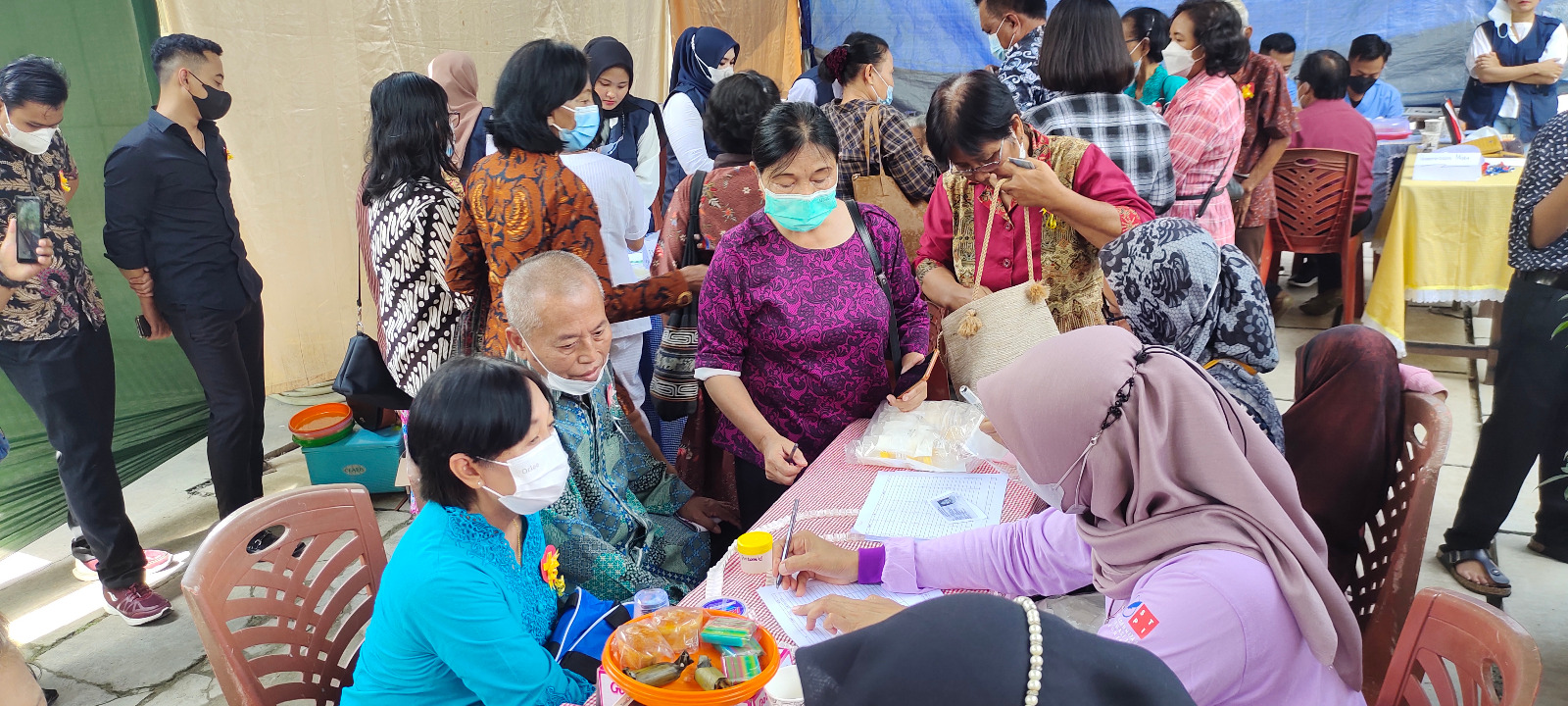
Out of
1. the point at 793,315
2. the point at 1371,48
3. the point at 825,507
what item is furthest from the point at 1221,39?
the point at 1371,48

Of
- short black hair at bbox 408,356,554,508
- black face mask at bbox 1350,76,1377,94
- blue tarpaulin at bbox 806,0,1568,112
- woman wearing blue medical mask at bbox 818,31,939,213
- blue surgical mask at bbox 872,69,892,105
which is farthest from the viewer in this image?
blue tarpaulin at bbox 806,0,1568,112

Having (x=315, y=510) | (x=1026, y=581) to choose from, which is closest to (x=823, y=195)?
(x=1026, y=581)

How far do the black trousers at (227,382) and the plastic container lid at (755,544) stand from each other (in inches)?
97.9

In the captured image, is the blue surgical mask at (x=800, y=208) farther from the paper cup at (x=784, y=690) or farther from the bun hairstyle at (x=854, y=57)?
the bun hairstyle at (x=854, y=57)

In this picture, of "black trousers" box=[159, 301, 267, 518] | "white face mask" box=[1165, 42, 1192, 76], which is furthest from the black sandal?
"black trousers" box=[159, 301, 267, 518]

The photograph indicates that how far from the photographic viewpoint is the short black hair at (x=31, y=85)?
264 cm

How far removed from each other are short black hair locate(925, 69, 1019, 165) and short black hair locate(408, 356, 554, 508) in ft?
4.41

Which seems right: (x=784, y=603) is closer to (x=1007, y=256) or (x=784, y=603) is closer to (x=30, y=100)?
(x=1007, y=256)

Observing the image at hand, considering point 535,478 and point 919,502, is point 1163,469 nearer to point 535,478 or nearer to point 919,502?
point 919,502

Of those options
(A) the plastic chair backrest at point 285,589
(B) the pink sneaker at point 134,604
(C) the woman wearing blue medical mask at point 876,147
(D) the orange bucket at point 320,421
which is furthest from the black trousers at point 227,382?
(C) the woman wearing blue medical mask at point 876,147

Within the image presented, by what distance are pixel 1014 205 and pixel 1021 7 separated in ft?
5.58

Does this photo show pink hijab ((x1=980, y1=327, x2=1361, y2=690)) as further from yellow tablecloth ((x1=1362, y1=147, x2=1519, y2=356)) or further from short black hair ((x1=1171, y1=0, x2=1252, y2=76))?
yellow tablecloth ((x1=1362, y1=147, x2=1519, y2=356))

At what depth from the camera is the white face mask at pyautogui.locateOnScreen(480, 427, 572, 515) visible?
1635mm

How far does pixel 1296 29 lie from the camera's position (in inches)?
303
